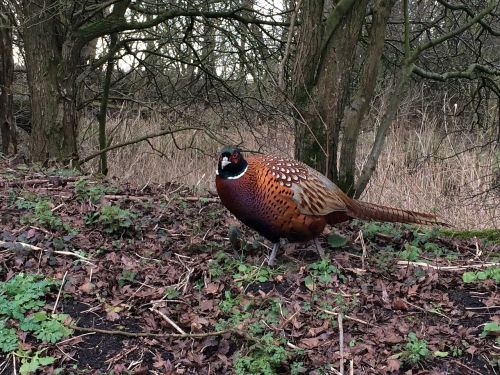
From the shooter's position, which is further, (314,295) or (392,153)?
(392,153)

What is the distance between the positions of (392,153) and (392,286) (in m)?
5.59

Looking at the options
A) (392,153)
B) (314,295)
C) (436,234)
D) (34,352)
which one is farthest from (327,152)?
(392,153)

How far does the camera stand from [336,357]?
2.84 metres

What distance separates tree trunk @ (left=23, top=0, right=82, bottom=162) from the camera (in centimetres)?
666

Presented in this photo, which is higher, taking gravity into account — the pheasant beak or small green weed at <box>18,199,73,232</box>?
the pheasant beak

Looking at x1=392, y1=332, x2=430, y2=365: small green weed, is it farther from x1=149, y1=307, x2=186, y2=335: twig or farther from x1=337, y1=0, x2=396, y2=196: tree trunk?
x1=337, y1=0, x2=396, y2=196: tree trunk

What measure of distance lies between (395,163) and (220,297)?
5.60m

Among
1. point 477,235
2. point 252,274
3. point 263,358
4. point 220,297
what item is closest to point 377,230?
point 477,235

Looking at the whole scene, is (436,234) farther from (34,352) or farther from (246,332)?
(34,352)

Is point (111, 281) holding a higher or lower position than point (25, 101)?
lower

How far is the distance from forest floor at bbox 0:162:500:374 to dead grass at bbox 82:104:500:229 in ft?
7.57

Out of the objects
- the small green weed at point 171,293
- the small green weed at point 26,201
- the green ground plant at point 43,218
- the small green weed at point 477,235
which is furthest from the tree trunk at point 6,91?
the small green weed at point 477,235

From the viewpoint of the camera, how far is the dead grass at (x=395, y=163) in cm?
705

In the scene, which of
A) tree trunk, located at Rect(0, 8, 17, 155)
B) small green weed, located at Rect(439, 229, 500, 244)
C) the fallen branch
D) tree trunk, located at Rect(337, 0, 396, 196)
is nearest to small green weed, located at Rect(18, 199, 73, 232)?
the fallen branch
